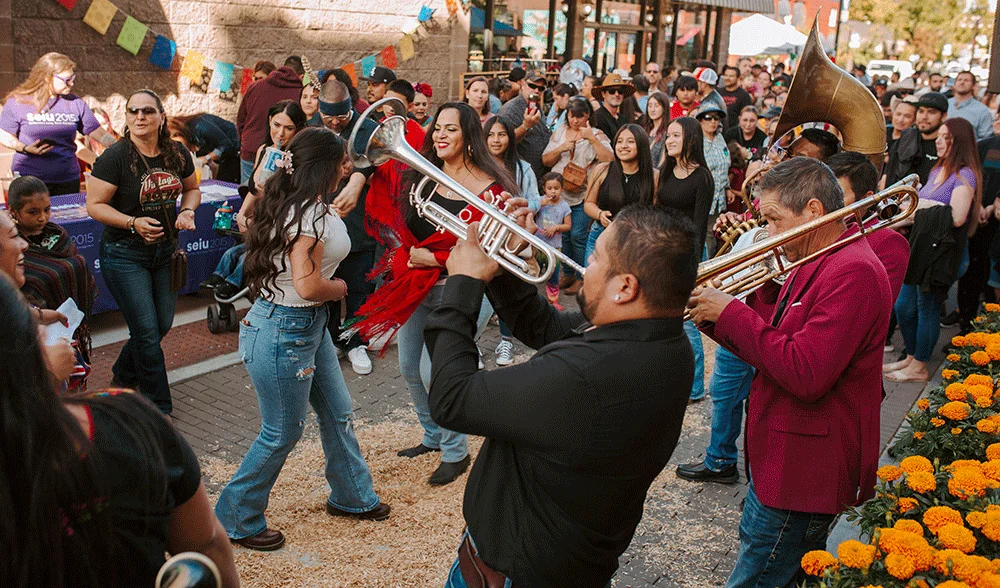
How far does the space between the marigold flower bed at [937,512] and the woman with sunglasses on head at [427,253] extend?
6.96 ft

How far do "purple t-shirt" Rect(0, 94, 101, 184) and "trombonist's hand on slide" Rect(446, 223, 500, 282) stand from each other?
6012 mm

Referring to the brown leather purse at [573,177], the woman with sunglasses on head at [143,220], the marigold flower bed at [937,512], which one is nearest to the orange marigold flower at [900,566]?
the marigold flower bed at [937,512]

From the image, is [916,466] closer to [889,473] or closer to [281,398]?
[889,473]

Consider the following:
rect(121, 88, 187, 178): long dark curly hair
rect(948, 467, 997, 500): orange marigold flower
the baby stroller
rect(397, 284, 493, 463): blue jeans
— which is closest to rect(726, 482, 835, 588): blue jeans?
rect(948, 467, 997, 500): orange marigold flower

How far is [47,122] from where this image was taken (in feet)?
23.5

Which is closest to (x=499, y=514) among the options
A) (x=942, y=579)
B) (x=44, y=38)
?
(x=942, y=579)

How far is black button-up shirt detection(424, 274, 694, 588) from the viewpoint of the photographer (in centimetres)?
207

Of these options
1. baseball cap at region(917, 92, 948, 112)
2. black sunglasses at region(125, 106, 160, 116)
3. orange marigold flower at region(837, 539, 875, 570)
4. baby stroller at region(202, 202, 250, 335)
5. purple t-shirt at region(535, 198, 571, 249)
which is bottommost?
baby stroller at region(202, 202, 250, 335)

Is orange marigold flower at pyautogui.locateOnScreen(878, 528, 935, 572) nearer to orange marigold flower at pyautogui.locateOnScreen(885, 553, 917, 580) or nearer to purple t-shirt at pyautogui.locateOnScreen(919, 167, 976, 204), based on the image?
orange marigold flower at pyautogui.locateOnScreen(885, 553, 917, 580)

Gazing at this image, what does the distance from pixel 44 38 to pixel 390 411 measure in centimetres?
564

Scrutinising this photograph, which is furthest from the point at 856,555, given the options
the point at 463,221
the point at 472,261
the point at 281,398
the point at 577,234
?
the point at 577,234

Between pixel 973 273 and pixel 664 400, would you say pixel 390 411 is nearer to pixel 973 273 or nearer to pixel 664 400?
pixel 664 400

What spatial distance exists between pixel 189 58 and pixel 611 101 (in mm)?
4647

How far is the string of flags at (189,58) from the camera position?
8.95 metres
